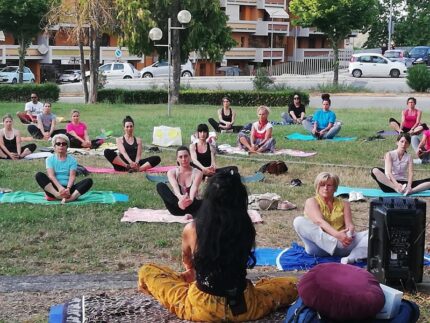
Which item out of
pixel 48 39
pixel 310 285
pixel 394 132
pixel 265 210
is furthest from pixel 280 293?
A: pixel 48 39

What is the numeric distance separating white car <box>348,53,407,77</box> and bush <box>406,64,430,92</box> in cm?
1016

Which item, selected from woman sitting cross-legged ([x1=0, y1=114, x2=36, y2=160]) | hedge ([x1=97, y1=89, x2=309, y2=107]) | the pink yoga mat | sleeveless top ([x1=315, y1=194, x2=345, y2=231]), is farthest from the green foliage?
sleeveless top ([x1=315, y1=194, x2=345, y2=231])

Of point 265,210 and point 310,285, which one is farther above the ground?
point 310,285

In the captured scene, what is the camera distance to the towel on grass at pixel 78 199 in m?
9.69

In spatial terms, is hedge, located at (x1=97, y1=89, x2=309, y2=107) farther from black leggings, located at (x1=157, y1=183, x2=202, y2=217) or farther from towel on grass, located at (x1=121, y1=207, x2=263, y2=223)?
black leggings, located at (x1=157, y1=183, x2=202, y2=217)

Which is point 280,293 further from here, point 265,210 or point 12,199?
point 12,199

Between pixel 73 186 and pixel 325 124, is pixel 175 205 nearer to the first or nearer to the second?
pixel 73 186

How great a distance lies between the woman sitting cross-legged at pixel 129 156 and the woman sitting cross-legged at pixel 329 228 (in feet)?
18.1

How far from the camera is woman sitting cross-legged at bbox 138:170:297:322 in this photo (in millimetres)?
4801

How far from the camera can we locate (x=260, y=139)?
48.3ft

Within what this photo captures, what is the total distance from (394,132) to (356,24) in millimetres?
21127

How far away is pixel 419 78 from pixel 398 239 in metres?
27.9

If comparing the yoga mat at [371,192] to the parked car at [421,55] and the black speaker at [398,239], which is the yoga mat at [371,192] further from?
the parked car at [421,55]

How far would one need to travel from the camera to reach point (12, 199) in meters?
9.76
